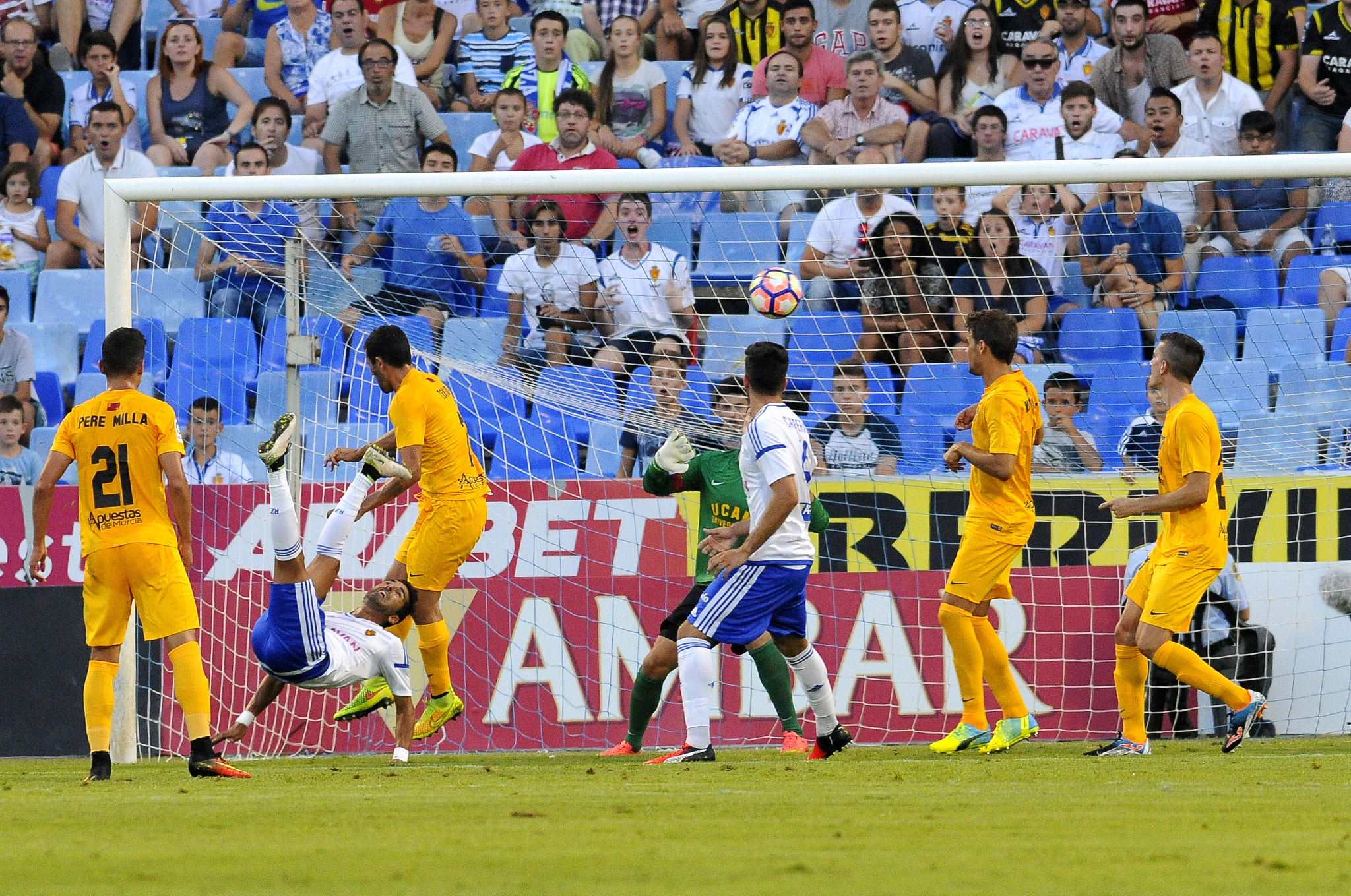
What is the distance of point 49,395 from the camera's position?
1302 cm

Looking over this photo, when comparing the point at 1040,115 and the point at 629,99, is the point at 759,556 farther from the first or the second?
the point at 629,99

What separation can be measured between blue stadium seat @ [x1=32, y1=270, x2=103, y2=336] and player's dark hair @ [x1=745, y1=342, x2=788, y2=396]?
8.68 metres

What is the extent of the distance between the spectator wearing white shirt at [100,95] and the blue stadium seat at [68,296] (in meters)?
1.42

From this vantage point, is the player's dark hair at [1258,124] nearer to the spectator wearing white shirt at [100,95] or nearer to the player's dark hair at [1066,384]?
the player's dark hair at [1066,384]

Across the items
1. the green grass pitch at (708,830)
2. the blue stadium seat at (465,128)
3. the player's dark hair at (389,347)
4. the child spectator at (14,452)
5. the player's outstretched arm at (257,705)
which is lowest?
the player's outstretched arm at (257,705)

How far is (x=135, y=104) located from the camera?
594 inches

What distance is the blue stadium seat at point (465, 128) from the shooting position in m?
14.7

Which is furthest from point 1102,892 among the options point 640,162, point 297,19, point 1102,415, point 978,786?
point 297,19

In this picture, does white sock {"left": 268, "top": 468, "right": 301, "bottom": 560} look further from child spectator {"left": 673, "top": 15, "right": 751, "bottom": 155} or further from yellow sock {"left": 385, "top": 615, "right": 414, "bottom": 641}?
child spectator {"left": 673, "top": 15, "right": 751, "bottom": 155}

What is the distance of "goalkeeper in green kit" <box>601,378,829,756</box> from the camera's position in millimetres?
8438

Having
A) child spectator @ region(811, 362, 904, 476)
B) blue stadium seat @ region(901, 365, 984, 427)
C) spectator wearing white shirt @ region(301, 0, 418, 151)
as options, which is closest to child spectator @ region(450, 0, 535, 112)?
spectator wearing white shirt @ region(301, 0, 418, 151)

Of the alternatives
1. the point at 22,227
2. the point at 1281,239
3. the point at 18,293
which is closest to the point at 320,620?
the point at 1281,239

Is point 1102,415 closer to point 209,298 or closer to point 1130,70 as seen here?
point 1130,70

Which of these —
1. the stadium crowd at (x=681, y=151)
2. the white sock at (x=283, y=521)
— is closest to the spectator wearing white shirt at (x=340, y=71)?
the stadium crowd at (x=681, y=151)
